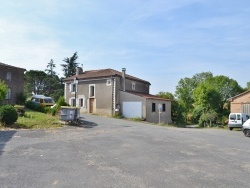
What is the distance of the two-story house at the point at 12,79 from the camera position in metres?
33.2

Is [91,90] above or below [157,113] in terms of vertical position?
above

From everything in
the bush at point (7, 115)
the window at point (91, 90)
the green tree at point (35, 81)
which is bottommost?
the bush at point (7, 115)

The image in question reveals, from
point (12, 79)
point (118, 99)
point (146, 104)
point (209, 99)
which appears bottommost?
point (146, 104)

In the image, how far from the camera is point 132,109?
3409 cm

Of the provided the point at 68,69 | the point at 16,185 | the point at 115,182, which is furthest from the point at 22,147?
the point at 68,69

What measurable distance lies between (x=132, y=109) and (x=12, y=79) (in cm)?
1527

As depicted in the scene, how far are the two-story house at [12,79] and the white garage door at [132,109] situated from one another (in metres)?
13.4

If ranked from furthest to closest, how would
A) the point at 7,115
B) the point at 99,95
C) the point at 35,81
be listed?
the point at 35,81 < the point at 99,95 < the point at 7,115

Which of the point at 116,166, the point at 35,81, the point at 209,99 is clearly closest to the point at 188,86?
the point at 209,99

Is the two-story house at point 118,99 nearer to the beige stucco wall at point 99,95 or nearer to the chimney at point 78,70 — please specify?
the beige stucco wall at point 99,95

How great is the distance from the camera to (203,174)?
24.7 ft

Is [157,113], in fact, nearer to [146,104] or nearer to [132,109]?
[146,104]

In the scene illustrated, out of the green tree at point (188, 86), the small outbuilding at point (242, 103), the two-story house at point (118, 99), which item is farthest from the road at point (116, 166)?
the green tree at point (188, 86)

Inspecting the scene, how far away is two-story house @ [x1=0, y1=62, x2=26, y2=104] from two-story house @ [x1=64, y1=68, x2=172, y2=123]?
271 inches
